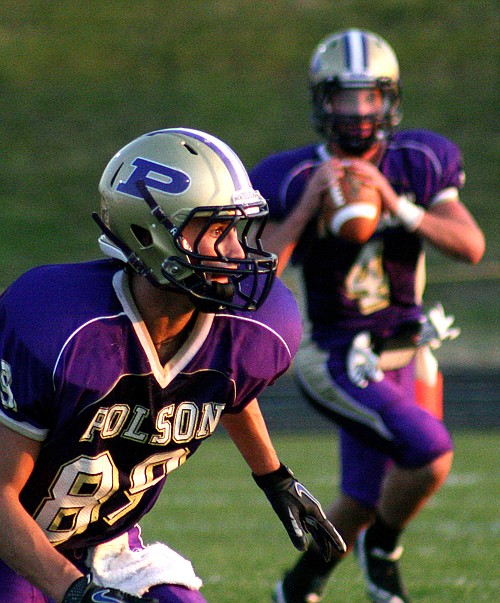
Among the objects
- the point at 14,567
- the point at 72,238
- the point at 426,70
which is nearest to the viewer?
the point at 14,567

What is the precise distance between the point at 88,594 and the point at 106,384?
17.0 inches

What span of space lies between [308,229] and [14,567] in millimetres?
2357

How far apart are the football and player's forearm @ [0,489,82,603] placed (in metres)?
2.15

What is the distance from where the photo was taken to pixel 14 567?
103 inches

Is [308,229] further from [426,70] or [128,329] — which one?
[426,70]

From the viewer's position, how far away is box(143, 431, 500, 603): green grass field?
5016 millimetres

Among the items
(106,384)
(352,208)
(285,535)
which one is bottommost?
(285,535)

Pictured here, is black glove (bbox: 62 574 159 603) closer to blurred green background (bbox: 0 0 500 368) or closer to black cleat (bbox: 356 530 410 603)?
black cleat (bbox: 356 530 410 603)

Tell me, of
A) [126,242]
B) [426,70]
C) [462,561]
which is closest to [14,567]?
[126,242]

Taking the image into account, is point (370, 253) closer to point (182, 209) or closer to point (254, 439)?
point (254, 439)

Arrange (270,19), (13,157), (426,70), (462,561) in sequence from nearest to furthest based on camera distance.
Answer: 1. (462,561)
2. (13,157)
3. (426,70)
4. (270,19)

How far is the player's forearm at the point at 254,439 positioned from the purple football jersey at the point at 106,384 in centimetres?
9

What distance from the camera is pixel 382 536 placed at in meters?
4.53

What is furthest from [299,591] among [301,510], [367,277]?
[301,510]
